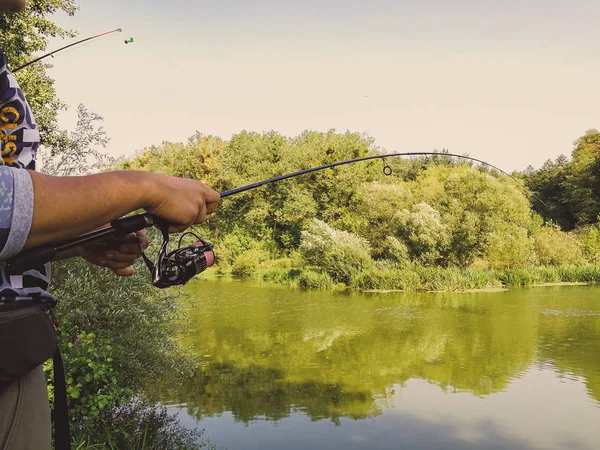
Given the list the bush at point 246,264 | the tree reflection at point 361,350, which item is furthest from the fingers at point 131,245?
the bush at point 246,264

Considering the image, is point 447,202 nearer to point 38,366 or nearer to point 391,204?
point 391,204

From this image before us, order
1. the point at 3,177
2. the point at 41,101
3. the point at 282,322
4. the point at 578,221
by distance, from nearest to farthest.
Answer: the point at 3,177
the point at 41,101
the point at 282,322
the point at 578,221

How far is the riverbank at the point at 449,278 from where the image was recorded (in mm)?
16703

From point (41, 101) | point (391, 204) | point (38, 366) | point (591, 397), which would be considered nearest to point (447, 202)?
point (391, 204)

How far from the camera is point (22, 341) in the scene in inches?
34.0

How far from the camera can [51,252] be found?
908 millimetres

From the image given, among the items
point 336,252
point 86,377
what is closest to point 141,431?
point 86,377

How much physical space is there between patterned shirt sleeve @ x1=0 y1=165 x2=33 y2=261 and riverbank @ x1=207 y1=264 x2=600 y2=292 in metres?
16.3

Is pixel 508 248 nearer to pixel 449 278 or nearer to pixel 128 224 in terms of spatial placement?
pixel 449 278

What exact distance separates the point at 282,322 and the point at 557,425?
653cm

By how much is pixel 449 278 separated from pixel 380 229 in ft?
16.0

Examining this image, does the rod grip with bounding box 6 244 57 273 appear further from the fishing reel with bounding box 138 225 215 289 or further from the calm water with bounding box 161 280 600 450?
the calm water with bounding box 161 280 600 450

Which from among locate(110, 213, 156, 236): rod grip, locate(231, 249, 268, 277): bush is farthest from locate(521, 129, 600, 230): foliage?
locate(110, 213, 156, 236): rod grip

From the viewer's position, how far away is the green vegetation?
18031mm
